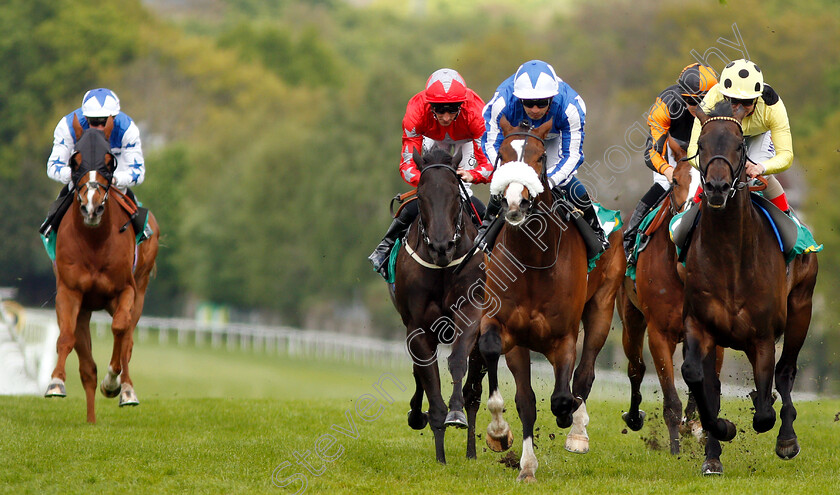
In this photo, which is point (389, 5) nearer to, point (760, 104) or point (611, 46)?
point (611, 46)

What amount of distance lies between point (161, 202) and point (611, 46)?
24.3 meters

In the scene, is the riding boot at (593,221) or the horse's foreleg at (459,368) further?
the riding boot at (593,221)

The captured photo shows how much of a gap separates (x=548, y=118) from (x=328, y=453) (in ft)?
10.7

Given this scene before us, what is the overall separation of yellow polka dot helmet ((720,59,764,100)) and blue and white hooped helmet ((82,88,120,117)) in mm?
5882

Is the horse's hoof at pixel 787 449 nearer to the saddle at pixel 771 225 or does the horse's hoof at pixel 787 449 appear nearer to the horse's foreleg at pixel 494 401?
the saddle at pixel 771 225

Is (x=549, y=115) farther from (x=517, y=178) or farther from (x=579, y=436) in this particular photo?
(x=579, y=436)

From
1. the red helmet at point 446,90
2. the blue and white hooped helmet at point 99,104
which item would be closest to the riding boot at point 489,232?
the red helmet at point 446,90

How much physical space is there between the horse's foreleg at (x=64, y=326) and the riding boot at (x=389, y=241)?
2.84 meters

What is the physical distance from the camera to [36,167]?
47.3 m

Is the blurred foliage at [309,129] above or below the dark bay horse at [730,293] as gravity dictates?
above

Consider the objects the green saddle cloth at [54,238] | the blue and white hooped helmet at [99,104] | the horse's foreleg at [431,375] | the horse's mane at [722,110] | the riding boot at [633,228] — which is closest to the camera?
the horse's mane at [722,110]

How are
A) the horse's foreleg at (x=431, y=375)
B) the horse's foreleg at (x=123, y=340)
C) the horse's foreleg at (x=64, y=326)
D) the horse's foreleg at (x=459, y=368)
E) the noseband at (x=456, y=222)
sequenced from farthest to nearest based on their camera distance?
1. the horse's foreleg at (x=123, y=340)
2. the horse's foreleg at (x=64, y=326)
3. the horse's foreleg at (x=431, y=375)
4. the noseband at (x=456, y=222)
5. the horse's foreleg at (x=459, y=368)

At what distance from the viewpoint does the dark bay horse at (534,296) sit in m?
8.03

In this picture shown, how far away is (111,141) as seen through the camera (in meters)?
11.3
